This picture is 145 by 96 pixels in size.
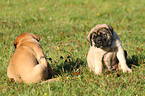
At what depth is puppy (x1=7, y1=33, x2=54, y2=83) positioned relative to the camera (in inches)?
160

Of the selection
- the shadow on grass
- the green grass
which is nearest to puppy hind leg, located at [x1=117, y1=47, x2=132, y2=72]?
the green grass

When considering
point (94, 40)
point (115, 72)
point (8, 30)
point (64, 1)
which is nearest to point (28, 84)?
point (94, 40)

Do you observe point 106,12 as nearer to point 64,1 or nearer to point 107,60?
point 64,1

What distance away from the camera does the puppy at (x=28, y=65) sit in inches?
160

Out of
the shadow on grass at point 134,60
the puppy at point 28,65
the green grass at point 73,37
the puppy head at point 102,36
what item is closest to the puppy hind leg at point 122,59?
the green grass at point 73,37

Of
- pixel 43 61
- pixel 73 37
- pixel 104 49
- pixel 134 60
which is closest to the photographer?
pixel 43 61

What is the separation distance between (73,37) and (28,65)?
11.1 ft

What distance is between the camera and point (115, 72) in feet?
15.3

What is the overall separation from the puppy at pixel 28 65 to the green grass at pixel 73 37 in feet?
0.53

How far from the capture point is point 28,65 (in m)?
4.07

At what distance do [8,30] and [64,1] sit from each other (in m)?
4.19

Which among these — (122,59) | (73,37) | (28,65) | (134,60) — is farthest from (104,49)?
(73,37)

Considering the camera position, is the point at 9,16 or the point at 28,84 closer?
the point at 28,84

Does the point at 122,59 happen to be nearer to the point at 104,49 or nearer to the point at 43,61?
the point at 104,49
